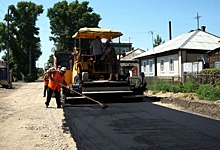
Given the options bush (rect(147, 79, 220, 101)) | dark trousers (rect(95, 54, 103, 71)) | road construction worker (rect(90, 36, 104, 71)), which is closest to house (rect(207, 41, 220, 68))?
bush (rect(147, 79, 220, 101))

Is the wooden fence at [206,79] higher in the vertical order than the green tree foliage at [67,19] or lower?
lower

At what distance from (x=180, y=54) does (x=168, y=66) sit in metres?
3.05

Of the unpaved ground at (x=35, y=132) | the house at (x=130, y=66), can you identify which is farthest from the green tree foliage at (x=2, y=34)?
the unpaved ground at (x=35, y=132)

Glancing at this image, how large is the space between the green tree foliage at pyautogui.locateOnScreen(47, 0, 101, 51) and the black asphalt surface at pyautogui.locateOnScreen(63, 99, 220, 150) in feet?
133

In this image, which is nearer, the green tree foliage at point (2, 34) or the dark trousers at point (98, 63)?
the dark trousers at point (98, 63)

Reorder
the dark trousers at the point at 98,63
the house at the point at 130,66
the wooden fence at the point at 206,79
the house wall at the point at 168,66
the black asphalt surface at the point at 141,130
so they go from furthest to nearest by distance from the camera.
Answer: the house wall at the point at 168,66 < the wooden fence at the point at 206,79 < the house at the point at 130,66 < the dark trousers at the point at 98,63 < the black asphalt surface at the point at 141,130

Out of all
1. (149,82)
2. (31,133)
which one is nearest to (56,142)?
(31,133)

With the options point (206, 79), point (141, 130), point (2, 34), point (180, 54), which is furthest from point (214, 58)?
point (2, 34)

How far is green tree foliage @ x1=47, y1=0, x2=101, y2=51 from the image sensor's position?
50.9 meters

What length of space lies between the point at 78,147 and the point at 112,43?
374 inches

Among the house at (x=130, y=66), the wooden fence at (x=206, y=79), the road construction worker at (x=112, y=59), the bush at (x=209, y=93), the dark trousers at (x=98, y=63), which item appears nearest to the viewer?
the bush at (x=209, y=93)

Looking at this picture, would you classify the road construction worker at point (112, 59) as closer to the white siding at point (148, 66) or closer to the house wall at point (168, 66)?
the house wall at point (168, 66)

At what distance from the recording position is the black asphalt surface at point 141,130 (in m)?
6.40

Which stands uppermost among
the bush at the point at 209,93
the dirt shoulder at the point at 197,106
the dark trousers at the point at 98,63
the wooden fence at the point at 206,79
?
the dark trousers at the point at 98,63
